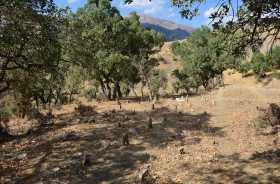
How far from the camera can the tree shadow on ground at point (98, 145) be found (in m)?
11.0

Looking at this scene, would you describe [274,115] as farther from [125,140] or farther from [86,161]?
[86,161]

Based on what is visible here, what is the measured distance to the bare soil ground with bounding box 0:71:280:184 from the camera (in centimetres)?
1051

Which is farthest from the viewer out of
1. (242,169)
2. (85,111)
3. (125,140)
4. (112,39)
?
(112,39)

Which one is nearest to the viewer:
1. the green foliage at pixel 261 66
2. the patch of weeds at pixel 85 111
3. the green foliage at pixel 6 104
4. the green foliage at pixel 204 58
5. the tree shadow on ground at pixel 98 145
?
the tree shadow on ground at pixel 98 145

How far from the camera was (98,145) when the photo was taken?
1478 cm

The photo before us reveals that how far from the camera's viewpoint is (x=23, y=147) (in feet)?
48.6

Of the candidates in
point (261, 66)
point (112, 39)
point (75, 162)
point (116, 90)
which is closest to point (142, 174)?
point (75, 162)

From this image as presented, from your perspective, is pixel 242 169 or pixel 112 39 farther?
pixel 112 39

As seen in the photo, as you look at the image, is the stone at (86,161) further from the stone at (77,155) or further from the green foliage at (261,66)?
the green foliage at (261,66)

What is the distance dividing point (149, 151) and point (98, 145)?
3121mm

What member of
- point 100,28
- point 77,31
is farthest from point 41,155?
point 100,28

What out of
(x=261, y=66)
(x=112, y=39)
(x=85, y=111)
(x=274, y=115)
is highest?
(x=112, y=39)

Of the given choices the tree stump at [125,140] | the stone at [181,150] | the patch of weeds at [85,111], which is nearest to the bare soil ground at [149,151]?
the stone at [181,150]

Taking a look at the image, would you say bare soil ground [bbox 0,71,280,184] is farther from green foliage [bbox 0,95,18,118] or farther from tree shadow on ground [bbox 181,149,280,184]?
green foliage [bbox 0,95,18,118]
